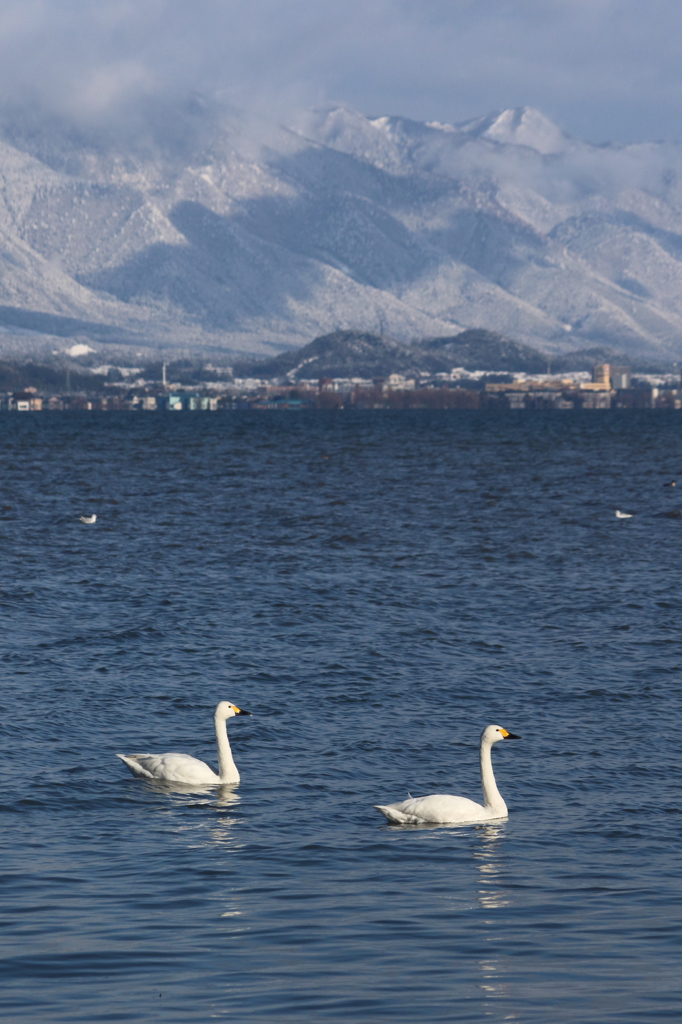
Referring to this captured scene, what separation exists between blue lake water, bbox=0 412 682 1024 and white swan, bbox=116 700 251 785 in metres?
0.41

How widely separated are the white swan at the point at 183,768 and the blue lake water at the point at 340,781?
41cm

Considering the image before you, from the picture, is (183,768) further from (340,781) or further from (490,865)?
(490,865)

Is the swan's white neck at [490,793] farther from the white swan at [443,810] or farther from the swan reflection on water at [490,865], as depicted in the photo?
the swan reflection on water at [490,865]

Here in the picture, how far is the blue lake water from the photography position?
15109 mm

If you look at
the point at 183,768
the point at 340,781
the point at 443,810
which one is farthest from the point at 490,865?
the point at 183,768

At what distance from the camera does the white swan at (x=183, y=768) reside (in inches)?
891

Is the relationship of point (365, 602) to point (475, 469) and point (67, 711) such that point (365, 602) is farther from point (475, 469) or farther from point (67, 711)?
point (475, 469)

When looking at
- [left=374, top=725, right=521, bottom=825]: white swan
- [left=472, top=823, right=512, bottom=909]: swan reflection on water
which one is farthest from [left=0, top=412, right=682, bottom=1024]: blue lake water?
[left=374, top=725, right=521, bottom=825]: white swan

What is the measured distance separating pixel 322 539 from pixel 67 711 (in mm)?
31351

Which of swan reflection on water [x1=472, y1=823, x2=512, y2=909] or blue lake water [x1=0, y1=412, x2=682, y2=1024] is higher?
blue lake water [x1=0, y1=412, x2=682, y2=1024]

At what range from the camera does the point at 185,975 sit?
593 inches

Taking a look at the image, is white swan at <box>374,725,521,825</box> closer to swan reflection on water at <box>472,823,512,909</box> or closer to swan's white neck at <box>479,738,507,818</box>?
swan's white neck at <box>479,738,507,818</box>

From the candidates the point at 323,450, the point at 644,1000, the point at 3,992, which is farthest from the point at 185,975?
the point at 323,450

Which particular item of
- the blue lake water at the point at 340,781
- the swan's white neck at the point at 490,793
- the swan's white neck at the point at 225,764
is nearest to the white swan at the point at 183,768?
the swan's white neck at the point at 225,764
